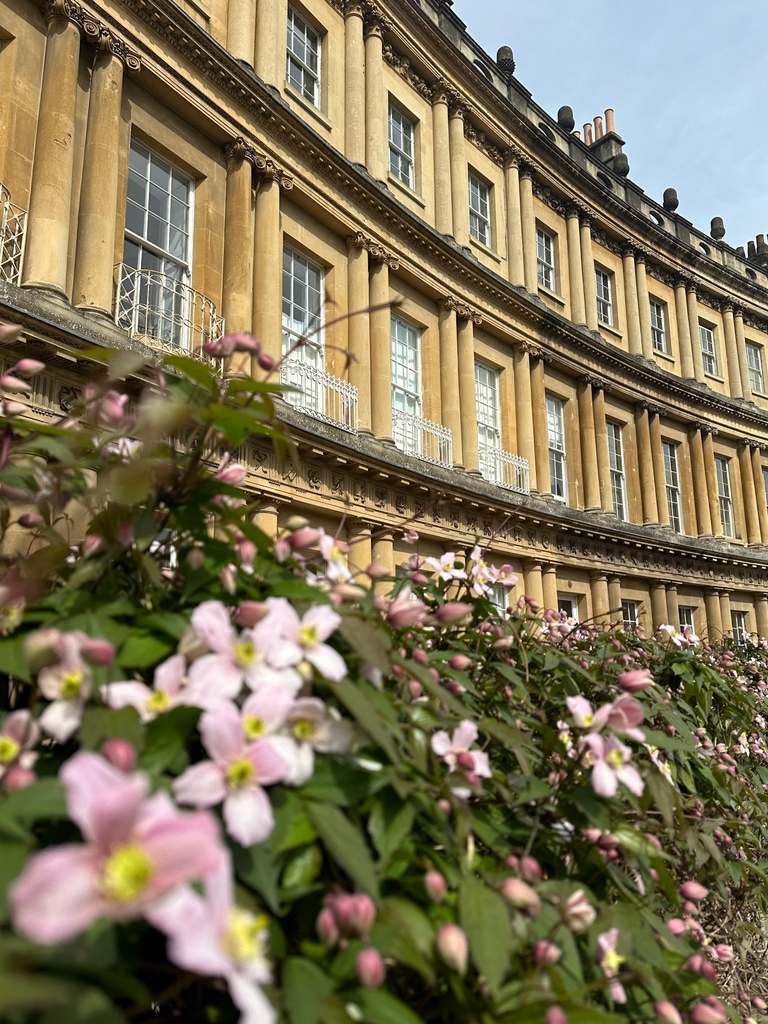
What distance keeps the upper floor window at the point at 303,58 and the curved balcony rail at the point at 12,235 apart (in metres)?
6.80

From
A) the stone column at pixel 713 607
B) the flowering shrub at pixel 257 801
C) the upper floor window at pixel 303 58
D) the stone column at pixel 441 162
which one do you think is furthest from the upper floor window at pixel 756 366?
the flowering shrub at pixel 257 801

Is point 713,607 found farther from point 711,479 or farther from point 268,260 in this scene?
point 268,260

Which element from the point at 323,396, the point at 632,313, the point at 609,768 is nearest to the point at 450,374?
the point at 323,396

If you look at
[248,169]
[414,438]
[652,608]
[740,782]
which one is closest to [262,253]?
[248,169]

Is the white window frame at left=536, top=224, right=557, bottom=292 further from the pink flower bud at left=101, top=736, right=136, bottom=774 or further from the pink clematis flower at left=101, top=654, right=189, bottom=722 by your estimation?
the pink flower bud at left=101, top=736, right=136, bottom=774

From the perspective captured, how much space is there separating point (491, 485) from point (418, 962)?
14023mm

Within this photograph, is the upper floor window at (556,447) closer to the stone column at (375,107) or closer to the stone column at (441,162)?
the stone column at (441,162)

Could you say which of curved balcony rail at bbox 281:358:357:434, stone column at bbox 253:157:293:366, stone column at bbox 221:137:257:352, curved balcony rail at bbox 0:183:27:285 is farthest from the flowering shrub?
curved balcony rail at bbox 281:358:357:434

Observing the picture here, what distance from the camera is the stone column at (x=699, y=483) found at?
2248 centimetres

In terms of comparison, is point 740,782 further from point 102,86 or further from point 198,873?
point 102,86

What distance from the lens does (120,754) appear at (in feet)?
2.67

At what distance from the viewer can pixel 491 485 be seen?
14.7 metres

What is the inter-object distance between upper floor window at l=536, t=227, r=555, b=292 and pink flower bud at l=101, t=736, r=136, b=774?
19.6 metres

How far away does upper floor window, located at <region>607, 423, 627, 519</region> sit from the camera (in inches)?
799
